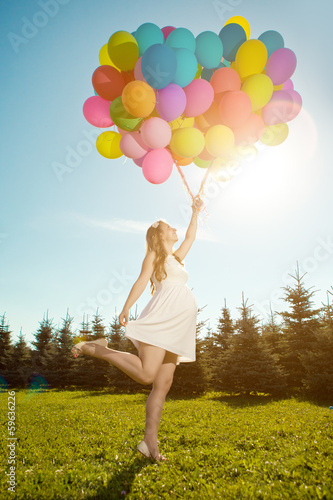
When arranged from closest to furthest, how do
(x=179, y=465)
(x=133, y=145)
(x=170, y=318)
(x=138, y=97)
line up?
1. (x=179, y=465)
2. (x=170, y=318)
3. (x=138, y=97)
4. (x=133, y=145)

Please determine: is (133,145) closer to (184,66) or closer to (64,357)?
(184,66)

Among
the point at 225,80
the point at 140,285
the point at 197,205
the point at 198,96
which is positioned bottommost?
the point at 140,285

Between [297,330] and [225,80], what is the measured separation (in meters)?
13.1

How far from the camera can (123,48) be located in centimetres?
415

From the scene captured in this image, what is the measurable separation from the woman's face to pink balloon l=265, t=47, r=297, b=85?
2810 millimetres

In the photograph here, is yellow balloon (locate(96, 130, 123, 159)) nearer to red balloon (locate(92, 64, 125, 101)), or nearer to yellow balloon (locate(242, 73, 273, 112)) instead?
red balloon (locate(92, 64, 125, 101))

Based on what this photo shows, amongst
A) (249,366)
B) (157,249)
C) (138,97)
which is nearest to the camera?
(157,249)

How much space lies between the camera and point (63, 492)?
8.16 feet

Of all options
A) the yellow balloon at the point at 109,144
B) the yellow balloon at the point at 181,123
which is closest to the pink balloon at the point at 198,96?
the yellow balloon at the point at 181,123

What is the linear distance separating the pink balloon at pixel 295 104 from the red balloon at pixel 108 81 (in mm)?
2577

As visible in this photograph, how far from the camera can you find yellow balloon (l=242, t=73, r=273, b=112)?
14.0ft

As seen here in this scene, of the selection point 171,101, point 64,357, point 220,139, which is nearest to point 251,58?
point 220,139

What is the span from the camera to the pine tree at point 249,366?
41.1ft

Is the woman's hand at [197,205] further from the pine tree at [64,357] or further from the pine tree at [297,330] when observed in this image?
the pine tree at [64,357]
